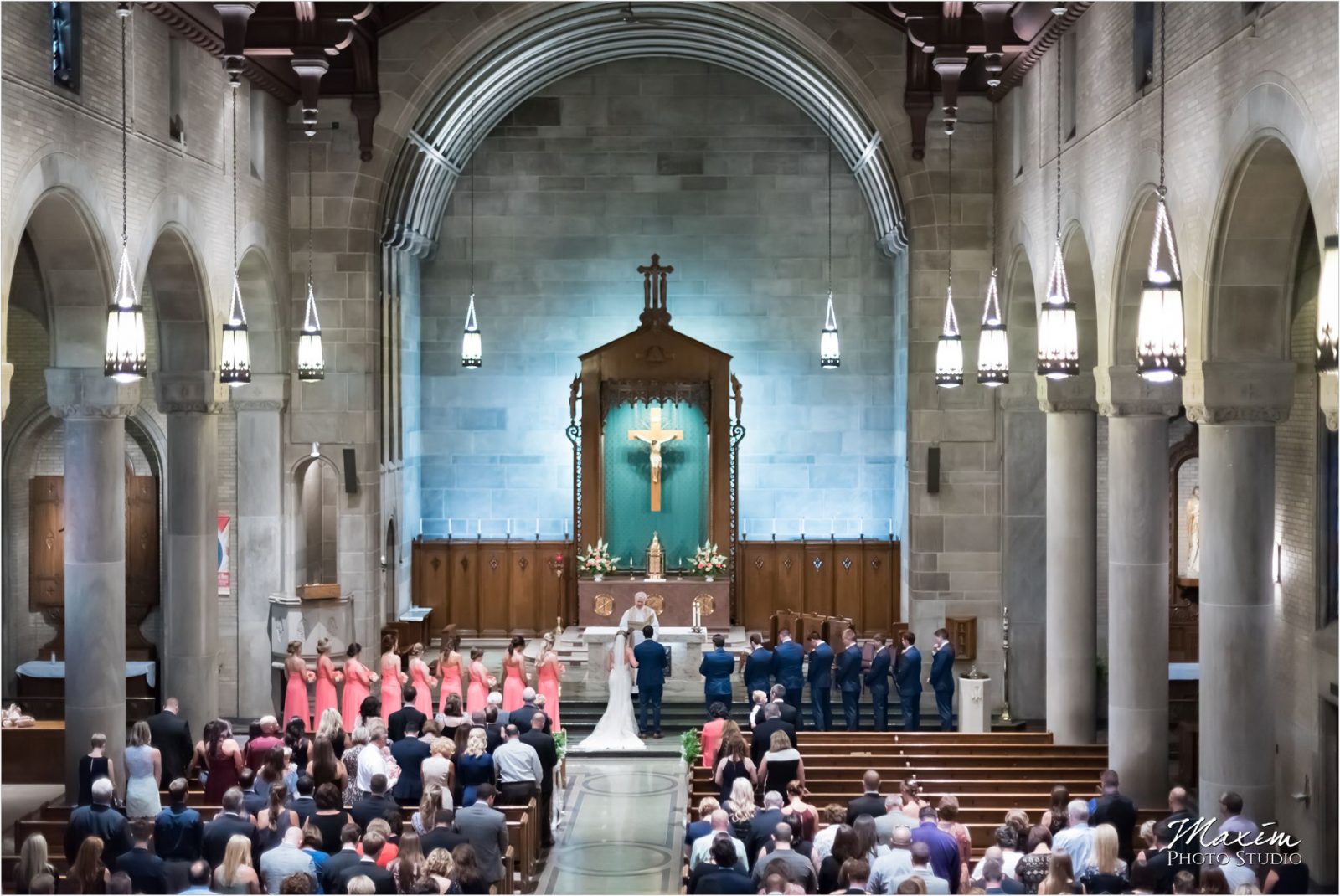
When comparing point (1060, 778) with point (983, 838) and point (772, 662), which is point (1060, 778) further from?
point (772, 662)

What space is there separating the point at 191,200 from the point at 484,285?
1039cm

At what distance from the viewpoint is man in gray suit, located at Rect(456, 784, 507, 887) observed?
13.2 metres

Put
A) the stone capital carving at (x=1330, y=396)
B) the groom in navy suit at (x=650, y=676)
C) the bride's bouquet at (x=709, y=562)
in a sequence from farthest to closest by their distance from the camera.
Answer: the bride's bouquet at (x=709, y=562)
the groom in navy suit at (x=650, y=676)
the stone capital carving at (x=1330, y=396)

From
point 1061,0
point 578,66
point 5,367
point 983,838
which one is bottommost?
point 983,838

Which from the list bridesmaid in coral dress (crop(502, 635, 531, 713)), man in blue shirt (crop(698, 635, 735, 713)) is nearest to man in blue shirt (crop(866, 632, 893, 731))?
man in blue shirt (crop(698, 635, 735, 713))

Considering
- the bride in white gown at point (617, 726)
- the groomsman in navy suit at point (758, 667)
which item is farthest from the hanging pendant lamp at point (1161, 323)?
the bride in white gown at point (617, 726)

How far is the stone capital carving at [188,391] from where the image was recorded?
20.3 metres

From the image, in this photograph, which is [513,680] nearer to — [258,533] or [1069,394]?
[258,533]

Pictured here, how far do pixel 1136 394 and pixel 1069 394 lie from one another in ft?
9.80

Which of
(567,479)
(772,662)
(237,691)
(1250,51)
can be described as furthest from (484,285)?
(1250,51)

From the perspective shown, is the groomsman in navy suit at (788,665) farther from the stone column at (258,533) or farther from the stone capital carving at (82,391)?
the stone capital carving at (82,391)

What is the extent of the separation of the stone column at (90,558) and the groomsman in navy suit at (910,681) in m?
9.57

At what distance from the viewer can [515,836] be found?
15.3 meters

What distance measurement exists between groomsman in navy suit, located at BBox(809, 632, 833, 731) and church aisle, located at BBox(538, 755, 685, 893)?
6.57ft
